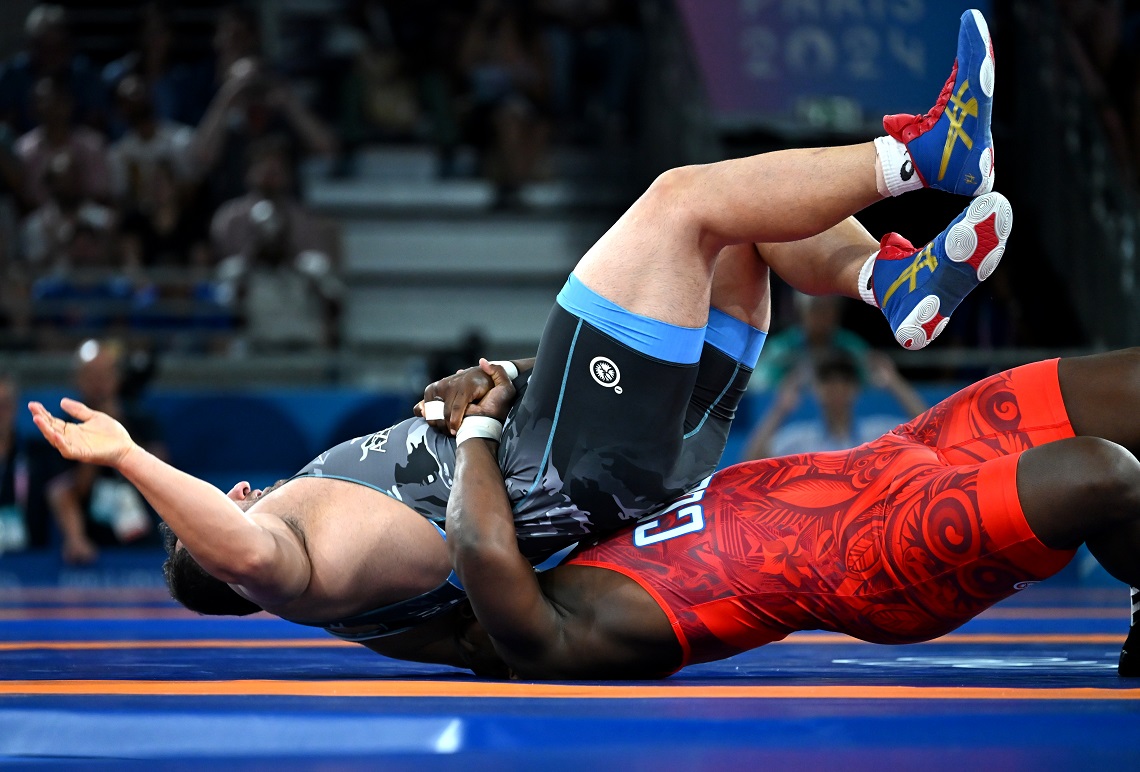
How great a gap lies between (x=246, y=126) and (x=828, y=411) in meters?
4.21

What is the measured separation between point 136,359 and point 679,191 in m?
4.50

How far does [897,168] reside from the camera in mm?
2059

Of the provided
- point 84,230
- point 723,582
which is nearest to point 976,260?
point 723,582

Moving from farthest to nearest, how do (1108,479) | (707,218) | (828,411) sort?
(828,411) → (707,218) → (1108,479)

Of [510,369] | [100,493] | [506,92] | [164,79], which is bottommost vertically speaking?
[100,493]

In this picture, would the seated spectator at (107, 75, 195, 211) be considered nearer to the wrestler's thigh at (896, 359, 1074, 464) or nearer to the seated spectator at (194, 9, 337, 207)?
the seated spectator at (194, 9, 337, 207)

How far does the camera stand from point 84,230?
721 centimetres

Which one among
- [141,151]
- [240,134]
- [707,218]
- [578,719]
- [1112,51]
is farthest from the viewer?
[141,151]

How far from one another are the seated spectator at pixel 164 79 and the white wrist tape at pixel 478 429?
6812 mm

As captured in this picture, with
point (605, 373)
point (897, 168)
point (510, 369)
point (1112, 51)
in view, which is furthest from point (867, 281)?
point (1112, 51)

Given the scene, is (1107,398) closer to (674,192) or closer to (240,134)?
(674,192)

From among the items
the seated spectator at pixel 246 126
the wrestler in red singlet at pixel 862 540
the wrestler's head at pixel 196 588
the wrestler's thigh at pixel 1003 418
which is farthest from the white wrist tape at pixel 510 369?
the seated spectator at pixel 246 126

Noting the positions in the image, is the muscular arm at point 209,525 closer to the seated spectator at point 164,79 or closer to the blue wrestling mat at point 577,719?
the blue wrestling mat at point 577,719

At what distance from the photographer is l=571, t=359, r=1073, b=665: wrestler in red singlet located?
1.95m
